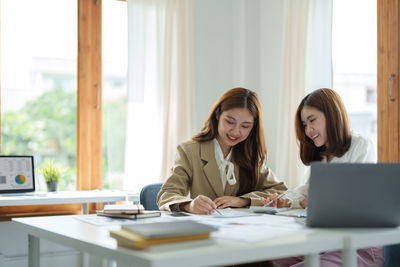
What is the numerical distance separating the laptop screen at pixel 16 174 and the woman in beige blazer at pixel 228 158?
1265 millimetres

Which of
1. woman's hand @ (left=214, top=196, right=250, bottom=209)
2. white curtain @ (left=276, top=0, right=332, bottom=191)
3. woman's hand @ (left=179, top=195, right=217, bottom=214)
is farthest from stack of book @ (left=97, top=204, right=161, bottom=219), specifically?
white curtain @ (left=276, top=0, right=332, bottom=191)

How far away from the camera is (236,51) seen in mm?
4117

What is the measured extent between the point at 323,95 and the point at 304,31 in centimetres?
146

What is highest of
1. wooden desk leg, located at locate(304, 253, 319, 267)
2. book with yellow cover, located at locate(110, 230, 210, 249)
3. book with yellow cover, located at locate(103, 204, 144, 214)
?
book with yellow cover, located at locate(110, 230, 210, 249)

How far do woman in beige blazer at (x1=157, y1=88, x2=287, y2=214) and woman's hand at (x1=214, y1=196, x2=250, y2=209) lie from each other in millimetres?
55

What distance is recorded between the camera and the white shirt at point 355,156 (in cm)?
203

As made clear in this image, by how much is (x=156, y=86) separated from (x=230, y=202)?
1785 mm

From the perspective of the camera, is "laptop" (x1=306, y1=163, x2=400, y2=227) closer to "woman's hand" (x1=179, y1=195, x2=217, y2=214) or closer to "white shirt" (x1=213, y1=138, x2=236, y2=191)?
"woman's hand" (x1=179, y1=195, x2=217, y2=214)

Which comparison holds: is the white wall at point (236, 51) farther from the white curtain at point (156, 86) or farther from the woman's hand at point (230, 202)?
the woman's hand at point (230, 202)

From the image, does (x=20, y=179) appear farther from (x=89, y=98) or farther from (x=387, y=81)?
(x=387, y=81)

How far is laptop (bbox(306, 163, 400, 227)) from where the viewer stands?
1.34 meters

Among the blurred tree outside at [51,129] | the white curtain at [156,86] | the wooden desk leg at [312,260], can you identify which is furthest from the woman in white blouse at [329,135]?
the blurred tree outside at [51,129]

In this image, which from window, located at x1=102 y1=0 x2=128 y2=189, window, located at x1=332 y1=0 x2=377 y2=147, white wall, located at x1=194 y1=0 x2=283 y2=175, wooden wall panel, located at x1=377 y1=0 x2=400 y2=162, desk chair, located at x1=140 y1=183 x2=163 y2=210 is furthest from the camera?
white wall, located at x1=194 y1=0 x2=283 y2=175

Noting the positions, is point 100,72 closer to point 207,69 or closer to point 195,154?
point 207,69
